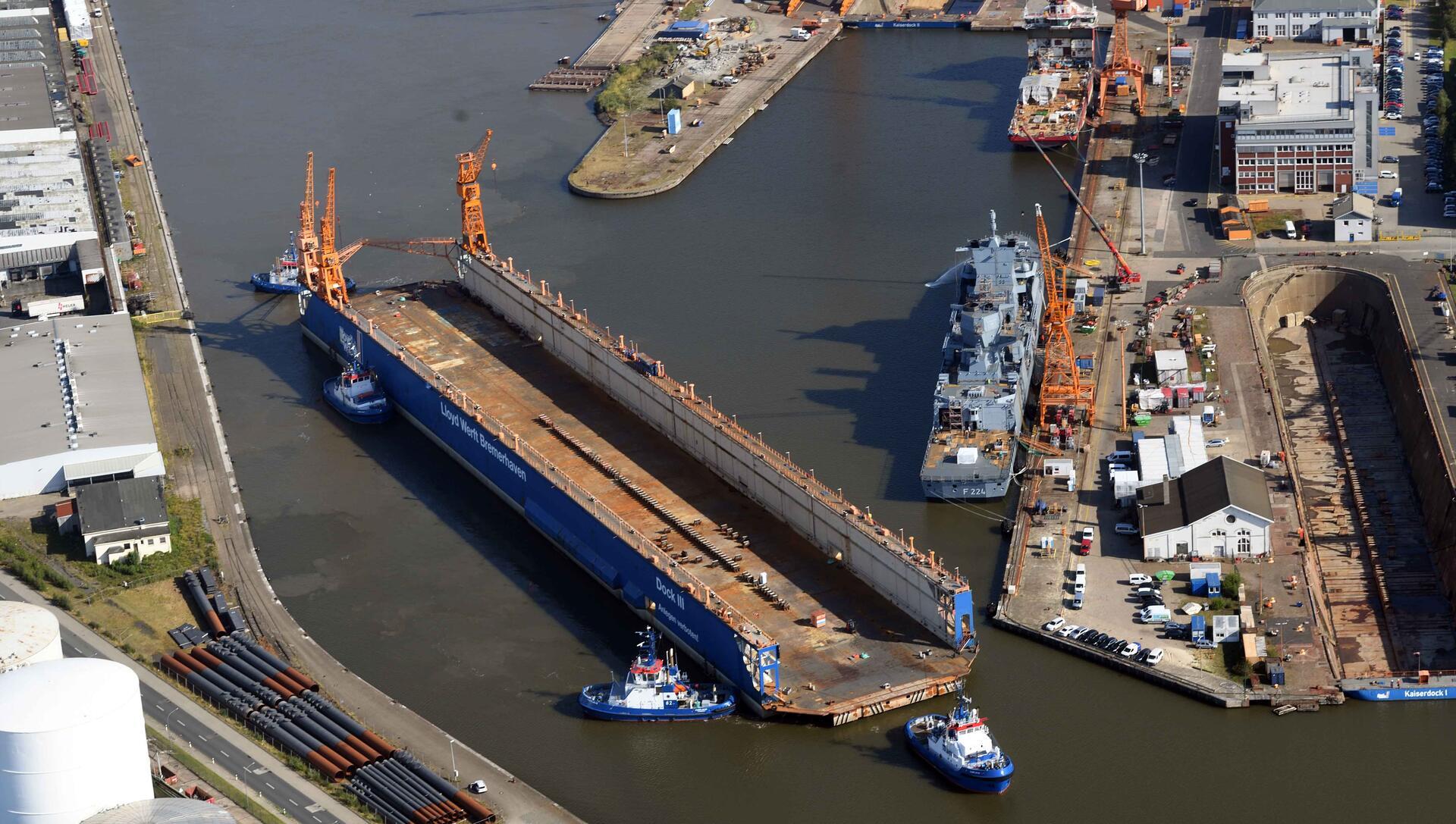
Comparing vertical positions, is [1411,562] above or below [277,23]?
below

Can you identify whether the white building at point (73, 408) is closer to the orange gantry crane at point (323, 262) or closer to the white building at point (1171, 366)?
the orange gantry crane at point (323, 262)

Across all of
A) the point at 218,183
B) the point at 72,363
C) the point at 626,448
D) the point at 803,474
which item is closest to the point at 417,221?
the point at 218,183

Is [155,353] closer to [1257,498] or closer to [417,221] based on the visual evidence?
[417,221]

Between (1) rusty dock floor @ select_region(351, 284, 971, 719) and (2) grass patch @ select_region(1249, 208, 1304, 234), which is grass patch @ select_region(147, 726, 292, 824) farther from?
(2) grass patch @ select_region(1249, 208, 1304, 234)

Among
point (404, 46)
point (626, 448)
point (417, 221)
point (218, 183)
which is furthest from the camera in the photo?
point (404, 46)

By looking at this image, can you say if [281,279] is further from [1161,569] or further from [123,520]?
[1161,569]
